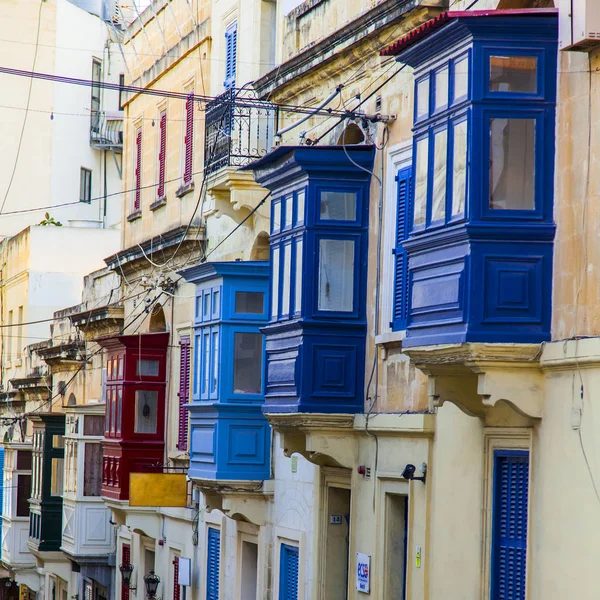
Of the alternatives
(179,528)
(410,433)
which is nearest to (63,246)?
(179,528)

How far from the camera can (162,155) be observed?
91.9ft

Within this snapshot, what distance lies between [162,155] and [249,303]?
7.45 m

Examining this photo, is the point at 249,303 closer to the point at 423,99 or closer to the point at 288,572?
the point at 288,572

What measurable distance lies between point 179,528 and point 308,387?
8876mm

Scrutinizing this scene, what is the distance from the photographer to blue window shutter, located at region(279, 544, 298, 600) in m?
19.4

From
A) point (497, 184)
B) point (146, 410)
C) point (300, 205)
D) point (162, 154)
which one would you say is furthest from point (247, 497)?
point (162, 154)

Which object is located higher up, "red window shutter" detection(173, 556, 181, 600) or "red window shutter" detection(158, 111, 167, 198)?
"red window shutter" detection(158, 111, 167, 198)

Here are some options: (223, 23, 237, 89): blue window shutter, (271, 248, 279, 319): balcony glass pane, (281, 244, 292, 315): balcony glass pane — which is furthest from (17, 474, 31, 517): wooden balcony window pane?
(281, 244, 292, 315): balcony glass pane

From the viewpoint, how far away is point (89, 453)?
100ft

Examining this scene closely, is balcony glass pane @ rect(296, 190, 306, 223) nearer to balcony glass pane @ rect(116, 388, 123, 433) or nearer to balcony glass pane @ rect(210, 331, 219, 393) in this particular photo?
balcony glass pane @ rect(210, 331, 219, 393)

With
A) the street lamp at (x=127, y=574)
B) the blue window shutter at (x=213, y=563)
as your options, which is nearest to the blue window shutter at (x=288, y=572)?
the blue window shutter at (x=213, y=563)

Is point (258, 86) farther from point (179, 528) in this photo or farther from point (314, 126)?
point (179, 528)

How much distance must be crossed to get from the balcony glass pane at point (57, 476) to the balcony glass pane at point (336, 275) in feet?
57.7

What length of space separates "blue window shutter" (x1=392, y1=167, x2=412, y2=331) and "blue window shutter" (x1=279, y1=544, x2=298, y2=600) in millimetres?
4326
